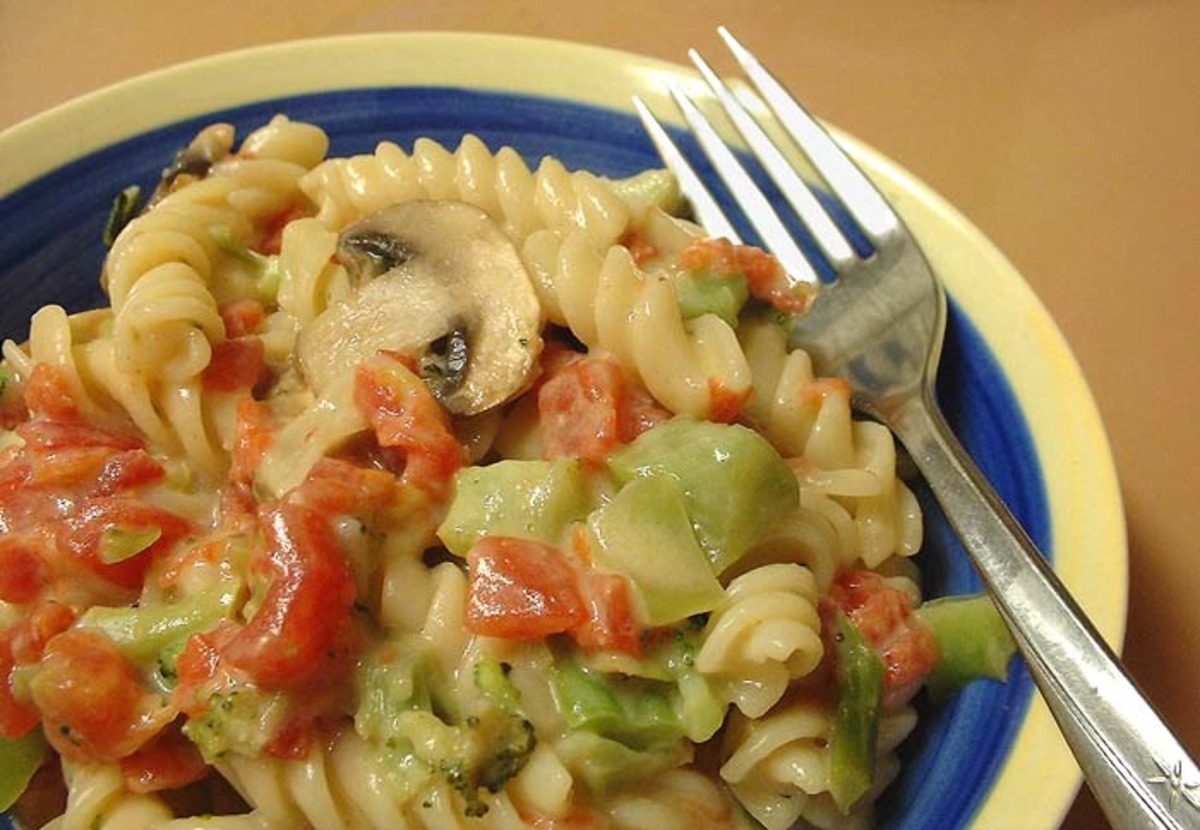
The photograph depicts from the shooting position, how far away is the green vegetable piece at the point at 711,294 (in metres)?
1.72

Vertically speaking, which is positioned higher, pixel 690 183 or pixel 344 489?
pixel 690 183

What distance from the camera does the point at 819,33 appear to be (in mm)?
2904

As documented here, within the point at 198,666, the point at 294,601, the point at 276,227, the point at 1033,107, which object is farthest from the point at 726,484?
the point at 1033,107

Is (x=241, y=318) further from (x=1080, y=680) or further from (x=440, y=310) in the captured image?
(x=1080, y=680)

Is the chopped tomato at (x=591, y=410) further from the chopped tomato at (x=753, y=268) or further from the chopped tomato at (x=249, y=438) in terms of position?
the chopped tomato at (x=249, y=438)

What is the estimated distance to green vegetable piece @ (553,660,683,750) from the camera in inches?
52.9

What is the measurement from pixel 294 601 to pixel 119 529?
0.31 meters

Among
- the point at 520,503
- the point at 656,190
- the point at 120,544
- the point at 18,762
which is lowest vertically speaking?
the point at 18,762

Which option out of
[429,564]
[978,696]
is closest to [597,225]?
[429,564]

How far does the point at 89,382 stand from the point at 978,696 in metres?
1.23

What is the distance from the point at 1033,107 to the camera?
2672 mm

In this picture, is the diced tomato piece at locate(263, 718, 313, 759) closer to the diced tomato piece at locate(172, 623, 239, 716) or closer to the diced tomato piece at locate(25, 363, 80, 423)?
the diced tomato piece at locate(172, 623, 239, 716)

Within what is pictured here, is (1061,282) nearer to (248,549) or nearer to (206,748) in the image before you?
(248,549)

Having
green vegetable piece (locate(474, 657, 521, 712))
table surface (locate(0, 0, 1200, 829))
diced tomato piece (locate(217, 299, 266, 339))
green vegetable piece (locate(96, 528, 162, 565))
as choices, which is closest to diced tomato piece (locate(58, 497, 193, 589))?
green vegetable piece (locate(96, 528, 162, 565))
